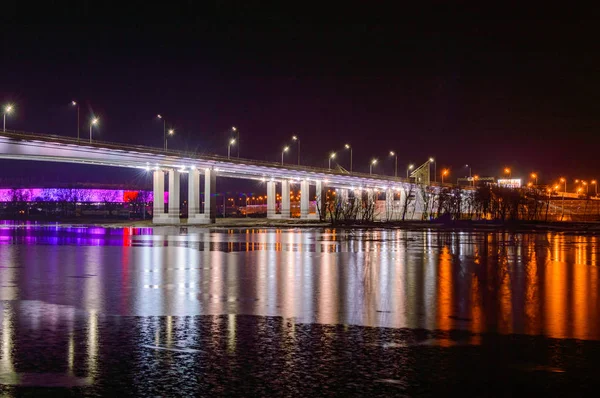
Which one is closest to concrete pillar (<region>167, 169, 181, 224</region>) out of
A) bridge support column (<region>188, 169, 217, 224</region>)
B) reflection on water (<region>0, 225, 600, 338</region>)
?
bridge support column (<region>188, 169, 217, 224</region>)

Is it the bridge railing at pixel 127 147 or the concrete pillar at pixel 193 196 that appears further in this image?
the concrete pillar at pixel 193 196

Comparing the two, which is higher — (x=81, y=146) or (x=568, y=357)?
(x=81, y=146)

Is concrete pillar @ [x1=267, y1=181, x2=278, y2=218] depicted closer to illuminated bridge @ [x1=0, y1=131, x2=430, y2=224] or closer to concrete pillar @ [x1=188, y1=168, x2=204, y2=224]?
illuminated bridge @ [x1=0, y1=131, x2=430, y2=224]

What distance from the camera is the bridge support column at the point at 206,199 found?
9959 centimetres

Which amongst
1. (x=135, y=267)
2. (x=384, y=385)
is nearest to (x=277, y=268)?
(x=135, y=267)

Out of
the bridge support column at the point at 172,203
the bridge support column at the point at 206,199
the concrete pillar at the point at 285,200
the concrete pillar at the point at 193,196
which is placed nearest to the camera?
the bridge support column at the point at 172,203

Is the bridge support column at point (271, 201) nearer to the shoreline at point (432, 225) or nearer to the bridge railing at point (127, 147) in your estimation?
the bridge railing at point (127, 147)

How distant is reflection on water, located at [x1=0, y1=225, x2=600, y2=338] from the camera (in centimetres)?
1405

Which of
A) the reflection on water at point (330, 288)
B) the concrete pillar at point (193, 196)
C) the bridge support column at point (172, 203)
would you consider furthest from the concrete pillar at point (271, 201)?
the reflection on water at point (330, 288)

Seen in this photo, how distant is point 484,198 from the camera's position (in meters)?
122

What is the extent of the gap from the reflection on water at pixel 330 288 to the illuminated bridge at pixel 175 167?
50.2m

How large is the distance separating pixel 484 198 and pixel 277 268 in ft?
336

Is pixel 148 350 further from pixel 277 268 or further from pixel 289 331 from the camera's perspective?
pixel 277 268

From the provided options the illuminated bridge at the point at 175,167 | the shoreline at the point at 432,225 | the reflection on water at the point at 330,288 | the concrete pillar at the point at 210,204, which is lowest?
the reflection on water at the point at 330,288
